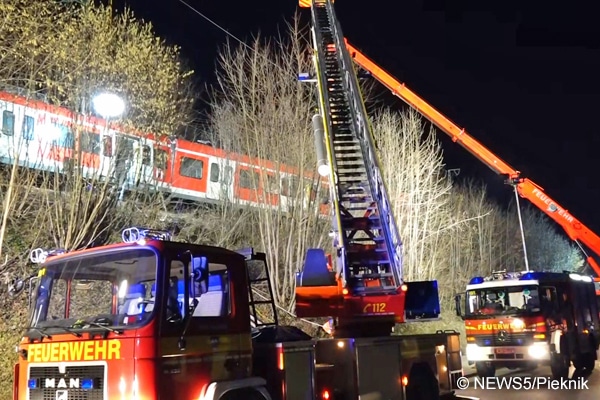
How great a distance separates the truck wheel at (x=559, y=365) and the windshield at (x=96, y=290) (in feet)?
31.7

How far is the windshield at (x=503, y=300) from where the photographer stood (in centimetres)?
1182

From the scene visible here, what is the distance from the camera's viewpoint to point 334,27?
15.0 metres

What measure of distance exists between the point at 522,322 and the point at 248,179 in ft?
23.5

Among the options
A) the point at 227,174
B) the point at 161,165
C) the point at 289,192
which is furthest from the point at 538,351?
the point at 227,174

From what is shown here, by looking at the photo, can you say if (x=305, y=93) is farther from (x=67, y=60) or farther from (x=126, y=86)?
(x=67, y=60)

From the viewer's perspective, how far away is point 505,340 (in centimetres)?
1174

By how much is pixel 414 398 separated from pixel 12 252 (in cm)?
691

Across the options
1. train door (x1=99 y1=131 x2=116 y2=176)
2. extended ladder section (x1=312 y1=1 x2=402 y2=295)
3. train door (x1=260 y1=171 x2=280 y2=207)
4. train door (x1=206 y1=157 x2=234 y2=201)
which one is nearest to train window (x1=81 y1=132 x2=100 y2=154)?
train door (x1=99 y1=131 x2=116 y2=176)

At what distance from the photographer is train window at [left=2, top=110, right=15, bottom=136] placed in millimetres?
8742

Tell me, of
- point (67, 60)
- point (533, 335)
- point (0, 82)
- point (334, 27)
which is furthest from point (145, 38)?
point (533, 335)

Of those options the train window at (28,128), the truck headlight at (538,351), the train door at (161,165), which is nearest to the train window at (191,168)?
the train door at (161,165)

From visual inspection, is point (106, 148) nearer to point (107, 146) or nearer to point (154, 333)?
point (107, 146)

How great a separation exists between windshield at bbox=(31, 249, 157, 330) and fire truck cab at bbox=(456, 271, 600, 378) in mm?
9400

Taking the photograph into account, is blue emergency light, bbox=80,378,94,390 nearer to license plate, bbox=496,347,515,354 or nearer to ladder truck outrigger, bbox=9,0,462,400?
ladder truck outrigger, bbox=9,0,462,400
